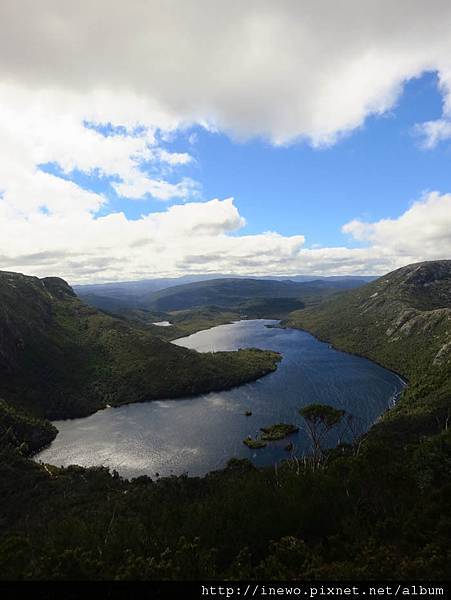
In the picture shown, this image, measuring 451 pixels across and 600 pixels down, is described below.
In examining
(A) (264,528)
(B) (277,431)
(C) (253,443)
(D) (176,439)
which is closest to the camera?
(A) (264,528)

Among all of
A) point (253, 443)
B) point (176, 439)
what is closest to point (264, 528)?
point (253, 443)

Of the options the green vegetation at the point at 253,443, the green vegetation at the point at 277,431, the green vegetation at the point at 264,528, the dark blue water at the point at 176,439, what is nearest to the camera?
the green vegetation at the point at 264,528

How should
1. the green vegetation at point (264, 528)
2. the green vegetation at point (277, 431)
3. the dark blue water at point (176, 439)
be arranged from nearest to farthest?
the green vegetation at point (264, 528) → the dark blue water at point (176, 439) → the green vegetation at point (277, 431)

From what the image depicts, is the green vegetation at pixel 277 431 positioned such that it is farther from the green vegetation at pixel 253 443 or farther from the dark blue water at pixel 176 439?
the green vegetation at pixel 253 443

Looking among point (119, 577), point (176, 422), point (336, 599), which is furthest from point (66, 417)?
point (336, 599)

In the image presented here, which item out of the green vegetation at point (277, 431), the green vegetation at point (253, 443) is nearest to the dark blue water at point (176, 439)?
the green vegetation at point (253, 443)

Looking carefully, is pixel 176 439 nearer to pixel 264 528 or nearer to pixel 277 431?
pixel 277 431

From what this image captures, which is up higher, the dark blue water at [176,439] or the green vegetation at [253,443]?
the green vegetation at [253,443]

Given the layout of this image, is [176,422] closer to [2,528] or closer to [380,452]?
[2,528]
